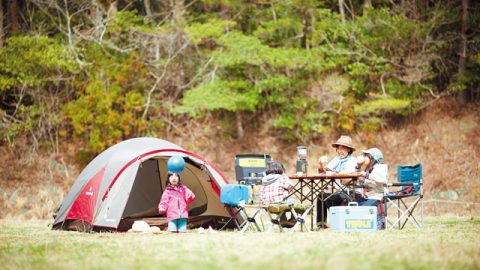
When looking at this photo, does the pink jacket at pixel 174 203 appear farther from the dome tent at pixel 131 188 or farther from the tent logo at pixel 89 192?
the tent logo at pixel 89 192

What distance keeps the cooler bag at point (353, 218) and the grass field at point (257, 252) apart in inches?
22.9

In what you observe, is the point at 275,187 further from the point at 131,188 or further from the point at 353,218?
the point at 131,188

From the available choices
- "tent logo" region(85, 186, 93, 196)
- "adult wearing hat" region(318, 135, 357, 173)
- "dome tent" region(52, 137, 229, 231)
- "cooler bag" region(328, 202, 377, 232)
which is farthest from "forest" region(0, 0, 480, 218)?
"cooler bag" region(328, 202, 377, 232)

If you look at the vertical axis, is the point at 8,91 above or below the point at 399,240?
above

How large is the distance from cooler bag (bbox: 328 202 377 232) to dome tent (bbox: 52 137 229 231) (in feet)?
6.97

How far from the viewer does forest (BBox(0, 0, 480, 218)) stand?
16219 mm

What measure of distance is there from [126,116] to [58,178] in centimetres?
219

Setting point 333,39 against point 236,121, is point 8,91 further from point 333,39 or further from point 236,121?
point 333,39

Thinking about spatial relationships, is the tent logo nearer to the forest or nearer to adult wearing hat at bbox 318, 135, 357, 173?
adult wearing hat at bbox 318, 135, 357, 173

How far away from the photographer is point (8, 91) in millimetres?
17188

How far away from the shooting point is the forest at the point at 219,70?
639 inches

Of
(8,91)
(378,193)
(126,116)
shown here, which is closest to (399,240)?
(378,193)

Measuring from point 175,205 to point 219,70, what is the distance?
30.7ft

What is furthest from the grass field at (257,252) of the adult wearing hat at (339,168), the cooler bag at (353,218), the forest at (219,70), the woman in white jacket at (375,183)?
the forest at (219,70)
